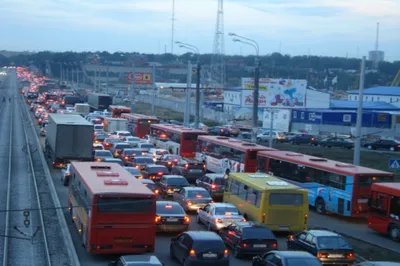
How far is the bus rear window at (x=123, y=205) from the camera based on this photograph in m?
16.5

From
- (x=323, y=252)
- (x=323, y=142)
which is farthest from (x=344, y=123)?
(x=323, y=252)

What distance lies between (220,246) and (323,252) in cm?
272

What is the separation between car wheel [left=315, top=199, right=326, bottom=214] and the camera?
1032 inches

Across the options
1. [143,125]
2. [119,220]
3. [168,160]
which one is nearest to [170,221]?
[119,220]

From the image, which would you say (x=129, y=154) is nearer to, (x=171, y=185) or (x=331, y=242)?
(x=171, y=185)

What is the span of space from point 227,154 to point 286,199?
13302mm

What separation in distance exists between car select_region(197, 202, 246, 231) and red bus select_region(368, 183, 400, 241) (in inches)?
176

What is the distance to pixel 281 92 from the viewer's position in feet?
255

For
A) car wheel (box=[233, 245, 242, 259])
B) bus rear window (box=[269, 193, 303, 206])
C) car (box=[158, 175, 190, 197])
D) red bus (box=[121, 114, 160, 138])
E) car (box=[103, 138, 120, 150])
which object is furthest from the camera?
red bus (box=[121, 114, 160, 138])

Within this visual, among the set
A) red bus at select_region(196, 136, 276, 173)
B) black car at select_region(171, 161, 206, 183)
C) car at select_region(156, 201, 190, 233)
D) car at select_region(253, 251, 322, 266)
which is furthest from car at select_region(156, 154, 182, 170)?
car at select_region(253, 251, 322, 266)

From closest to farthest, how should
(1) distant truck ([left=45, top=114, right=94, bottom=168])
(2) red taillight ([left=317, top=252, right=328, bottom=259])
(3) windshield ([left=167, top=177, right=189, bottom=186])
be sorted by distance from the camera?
(2) red taillight ([left=317, top=252, right=328, bottom=259]) → (3) windshield ([left=167, top=177, right=189, bottom=186]) → (1) distant truck ([left=45, top=114, right=94, bottom=168])

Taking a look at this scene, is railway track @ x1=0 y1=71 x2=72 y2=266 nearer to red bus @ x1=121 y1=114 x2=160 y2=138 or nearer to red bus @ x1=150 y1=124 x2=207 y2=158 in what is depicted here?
red bus @ x1=150 y1=124 x2=207 y2=158

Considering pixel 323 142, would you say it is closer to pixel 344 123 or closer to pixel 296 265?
pixel 344 123

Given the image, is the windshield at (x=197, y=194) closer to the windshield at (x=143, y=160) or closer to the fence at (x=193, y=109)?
the windshield at (x=143, y=160)
